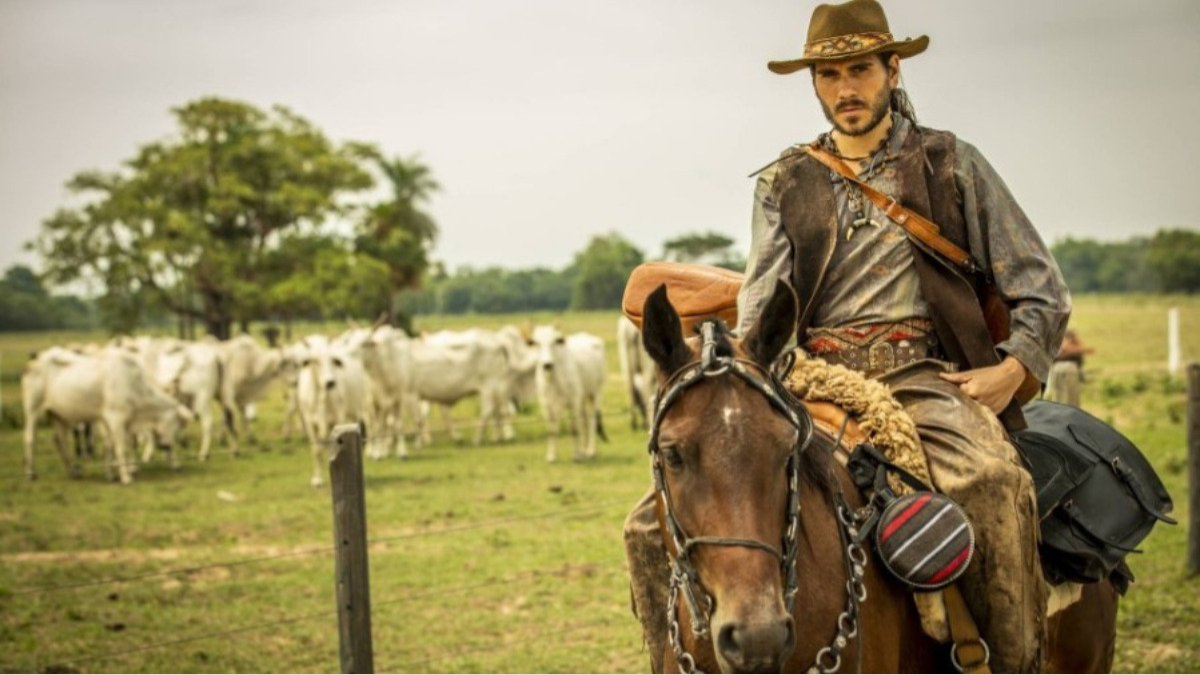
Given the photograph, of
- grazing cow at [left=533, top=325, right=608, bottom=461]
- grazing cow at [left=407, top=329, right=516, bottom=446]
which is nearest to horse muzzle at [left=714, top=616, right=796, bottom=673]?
grazing cow at [left=533, top=325, right=608, bottom=461]

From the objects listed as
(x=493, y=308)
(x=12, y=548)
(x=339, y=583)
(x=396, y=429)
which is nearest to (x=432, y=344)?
(x=396, y=429)

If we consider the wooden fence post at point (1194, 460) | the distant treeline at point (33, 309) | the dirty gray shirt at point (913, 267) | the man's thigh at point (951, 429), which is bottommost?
the wooden fence post at point (1194, 460)

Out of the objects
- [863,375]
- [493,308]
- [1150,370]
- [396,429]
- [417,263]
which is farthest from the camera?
[493,308]

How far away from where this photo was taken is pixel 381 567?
35.4ft

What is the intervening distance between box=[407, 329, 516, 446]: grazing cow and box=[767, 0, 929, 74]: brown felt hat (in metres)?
19.3

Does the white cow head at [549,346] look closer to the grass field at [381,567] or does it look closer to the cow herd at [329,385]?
the cow herd at [329,385]

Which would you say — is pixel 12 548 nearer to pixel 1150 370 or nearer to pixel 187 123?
pixel 1150 370

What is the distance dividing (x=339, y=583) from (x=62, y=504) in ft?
38.2

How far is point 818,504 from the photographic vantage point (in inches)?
122

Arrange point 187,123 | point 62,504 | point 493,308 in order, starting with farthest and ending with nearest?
point 493,308
point 187,123
point 62,504

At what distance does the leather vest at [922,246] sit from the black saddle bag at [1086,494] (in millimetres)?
275

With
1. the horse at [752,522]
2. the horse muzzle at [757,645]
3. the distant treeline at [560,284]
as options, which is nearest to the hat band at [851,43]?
the horse at [752,522]

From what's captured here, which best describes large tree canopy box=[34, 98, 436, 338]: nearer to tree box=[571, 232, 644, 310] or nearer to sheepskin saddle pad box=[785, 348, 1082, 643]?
tree box=[571, 232, 644, 310]

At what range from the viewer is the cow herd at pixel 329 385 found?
62.2ft
